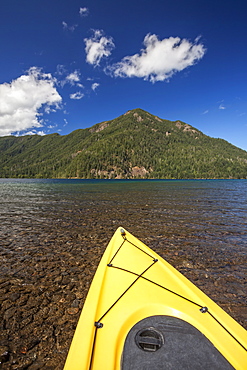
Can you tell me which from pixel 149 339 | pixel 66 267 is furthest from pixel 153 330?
pixel 66 267

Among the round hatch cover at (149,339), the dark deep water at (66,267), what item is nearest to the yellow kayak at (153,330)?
the round hatch cover at (149,339)

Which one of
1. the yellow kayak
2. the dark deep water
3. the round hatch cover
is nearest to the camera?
the yellow kayak

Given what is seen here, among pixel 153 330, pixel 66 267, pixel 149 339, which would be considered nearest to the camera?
pixel 149 339

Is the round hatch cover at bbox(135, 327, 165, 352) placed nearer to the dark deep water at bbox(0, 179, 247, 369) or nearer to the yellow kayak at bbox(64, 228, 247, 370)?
the yellow kayak at bbox(64, 228, 247, 370)

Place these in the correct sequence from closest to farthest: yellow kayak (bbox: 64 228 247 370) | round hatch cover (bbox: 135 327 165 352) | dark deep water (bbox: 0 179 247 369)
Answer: yellow kayak (bbox: 64 228 247 370)
round hatch cover (bbox: 135 327 165 352)
dark deep water (bbox: 0 179 247 369)

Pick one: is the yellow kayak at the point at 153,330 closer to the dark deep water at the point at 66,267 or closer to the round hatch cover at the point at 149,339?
the round hatch cover at the point at 149,339

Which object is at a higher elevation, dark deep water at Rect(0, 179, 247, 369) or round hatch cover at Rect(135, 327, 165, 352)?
round hatch cover at Rect(135, 327, 165, 352)

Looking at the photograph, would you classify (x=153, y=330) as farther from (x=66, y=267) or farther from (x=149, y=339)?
(x=66, y=267)

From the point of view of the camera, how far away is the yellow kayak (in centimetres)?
234

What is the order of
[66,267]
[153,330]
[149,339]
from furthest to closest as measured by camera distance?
1. [66,267]
2. [153,330]
3. [149,339]

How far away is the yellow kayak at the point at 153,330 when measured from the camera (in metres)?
2.34

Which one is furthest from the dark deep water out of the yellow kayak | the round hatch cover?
the round hatch cover

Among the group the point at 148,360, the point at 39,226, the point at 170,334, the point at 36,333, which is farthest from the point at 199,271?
the point at 39,226

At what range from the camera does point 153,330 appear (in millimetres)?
2883
